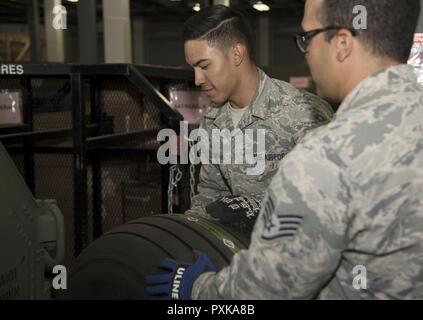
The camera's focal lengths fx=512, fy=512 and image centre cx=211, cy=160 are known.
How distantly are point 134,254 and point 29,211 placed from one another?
52cm

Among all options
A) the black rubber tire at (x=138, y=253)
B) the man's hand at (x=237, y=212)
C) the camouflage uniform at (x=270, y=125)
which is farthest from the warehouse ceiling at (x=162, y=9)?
the black rubber tire at (x=138, y=253)

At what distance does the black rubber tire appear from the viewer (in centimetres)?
174

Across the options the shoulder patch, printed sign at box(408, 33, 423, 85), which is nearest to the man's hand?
printed sign at box(408, 33, 423, 85)

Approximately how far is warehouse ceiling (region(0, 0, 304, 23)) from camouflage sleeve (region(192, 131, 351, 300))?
15731 mm

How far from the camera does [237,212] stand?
2.13 m

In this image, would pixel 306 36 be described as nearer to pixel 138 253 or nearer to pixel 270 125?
pixel 138 253

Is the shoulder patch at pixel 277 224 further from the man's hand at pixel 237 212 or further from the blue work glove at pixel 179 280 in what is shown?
the man's hand at pixel 237 212

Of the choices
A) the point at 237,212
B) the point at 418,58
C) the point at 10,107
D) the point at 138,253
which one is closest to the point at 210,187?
A: the point at 237,212

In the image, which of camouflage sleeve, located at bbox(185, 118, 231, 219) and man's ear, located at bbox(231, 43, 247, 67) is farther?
camouflage sleeve, located at bbox(185, 118, 231, 219)

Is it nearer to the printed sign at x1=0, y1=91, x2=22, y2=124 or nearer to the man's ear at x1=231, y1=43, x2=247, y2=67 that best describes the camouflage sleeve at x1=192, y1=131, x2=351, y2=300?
the man's ear at x1=231, y1=43, x2=247, y2=67

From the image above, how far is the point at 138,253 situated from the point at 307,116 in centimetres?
98
